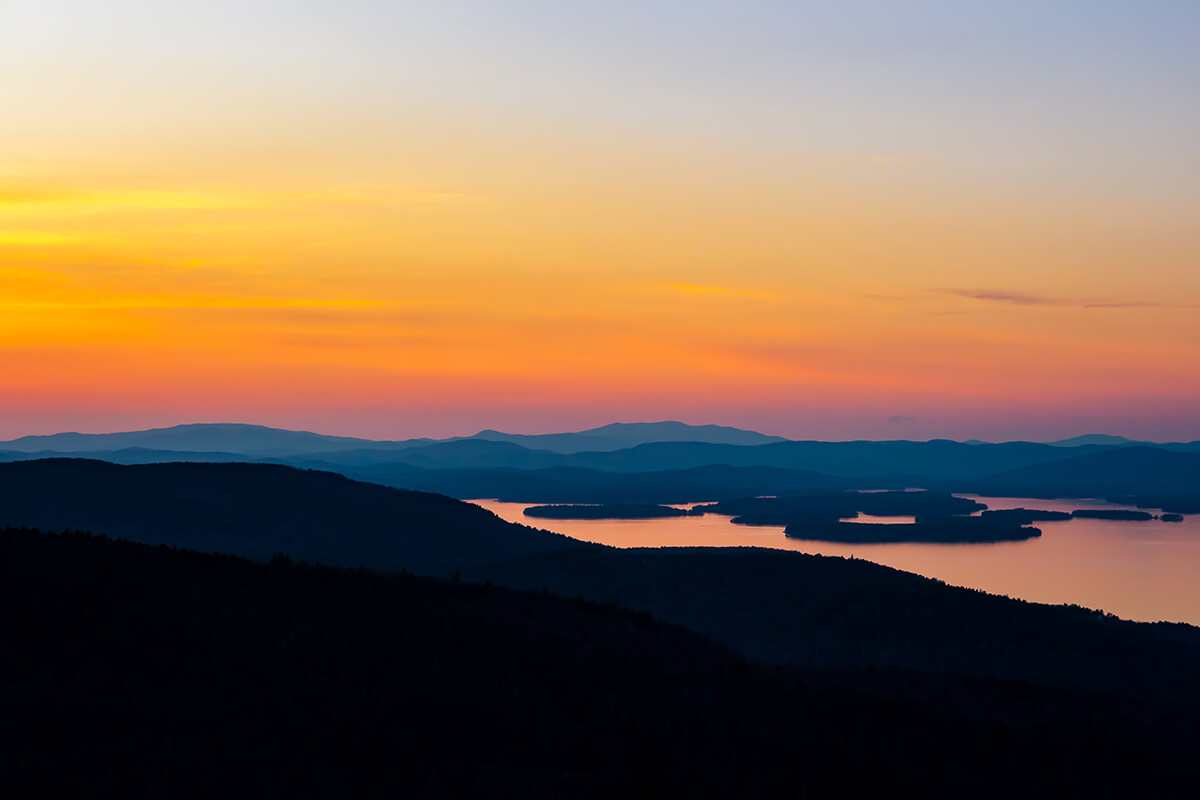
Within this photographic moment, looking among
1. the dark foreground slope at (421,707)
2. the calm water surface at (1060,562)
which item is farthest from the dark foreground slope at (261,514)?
the dark foreground slope at (421,707)

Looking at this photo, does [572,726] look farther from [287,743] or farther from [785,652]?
[785,652]

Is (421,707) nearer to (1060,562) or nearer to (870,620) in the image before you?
(870,620)

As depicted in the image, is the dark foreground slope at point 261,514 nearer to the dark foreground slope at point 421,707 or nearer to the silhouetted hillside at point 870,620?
the silhouetted hillside at point 870,620

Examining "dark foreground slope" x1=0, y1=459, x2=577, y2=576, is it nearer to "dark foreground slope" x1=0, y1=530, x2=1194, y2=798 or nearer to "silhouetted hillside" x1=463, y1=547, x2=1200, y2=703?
"silhouetted hillside" x1=463, y1=547, x2=1200, y2=703

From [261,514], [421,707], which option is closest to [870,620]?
[421,707]

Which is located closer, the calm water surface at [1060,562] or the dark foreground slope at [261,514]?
the dark foreground slope at [261,514]

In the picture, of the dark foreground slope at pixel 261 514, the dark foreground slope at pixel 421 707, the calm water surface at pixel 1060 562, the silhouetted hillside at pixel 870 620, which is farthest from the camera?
the calm water surface at pixel 1060 562

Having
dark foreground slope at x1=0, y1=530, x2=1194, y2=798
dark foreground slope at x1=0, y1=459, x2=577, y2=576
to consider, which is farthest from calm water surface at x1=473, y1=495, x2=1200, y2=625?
dark foreground slope at x1=0, y1=530, x2=1194, y2=798
